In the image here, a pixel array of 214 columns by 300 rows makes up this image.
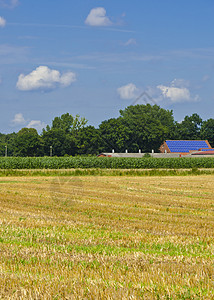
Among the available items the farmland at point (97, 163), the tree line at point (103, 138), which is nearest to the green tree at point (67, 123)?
the tree line at point (103, 138)

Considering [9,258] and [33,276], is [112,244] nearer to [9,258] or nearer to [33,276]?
[9,258]

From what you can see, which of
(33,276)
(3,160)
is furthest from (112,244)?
(3,160)

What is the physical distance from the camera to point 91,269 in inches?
285

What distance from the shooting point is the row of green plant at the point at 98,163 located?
71562 mm

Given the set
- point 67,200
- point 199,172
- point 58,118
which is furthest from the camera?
point 58,118

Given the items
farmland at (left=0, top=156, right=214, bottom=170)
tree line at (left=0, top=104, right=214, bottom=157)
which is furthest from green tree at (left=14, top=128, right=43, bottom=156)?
farmland at (left=0, top=156, right=214, bottom=170)

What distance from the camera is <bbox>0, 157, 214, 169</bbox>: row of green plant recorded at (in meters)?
71.6

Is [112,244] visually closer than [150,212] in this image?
Yes

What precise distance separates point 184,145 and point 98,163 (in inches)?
2907

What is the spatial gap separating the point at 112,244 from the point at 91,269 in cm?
263

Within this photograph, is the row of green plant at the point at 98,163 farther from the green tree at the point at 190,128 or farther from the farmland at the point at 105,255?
the green tree at the point at 190,128

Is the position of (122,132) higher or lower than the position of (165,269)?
higher

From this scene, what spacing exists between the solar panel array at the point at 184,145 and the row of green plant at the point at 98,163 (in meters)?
58.9

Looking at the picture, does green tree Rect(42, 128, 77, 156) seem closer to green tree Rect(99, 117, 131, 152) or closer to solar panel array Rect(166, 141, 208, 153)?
green tree Rect(99, 117, 131, 152)
